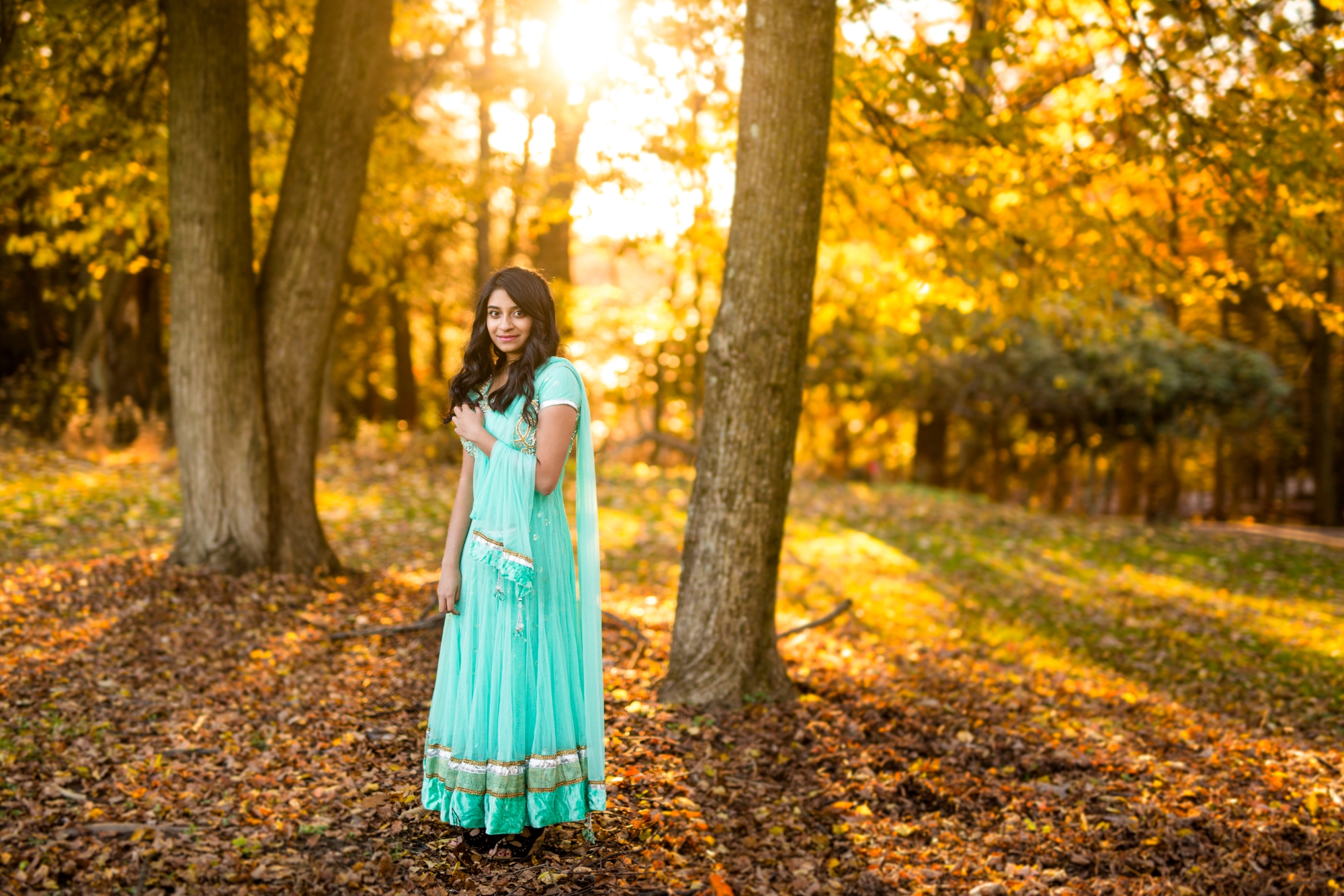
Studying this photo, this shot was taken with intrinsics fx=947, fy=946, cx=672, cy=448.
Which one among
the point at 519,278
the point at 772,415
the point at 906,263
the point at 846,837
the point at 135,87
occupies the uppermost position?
the point at 135,87

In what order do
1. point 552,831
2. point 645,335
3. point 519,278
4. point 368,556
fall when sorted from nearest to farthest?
point 519,278 < point 552,831 < point 368,556 < point 645,335

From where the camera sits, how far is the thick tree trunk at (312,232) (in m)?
6.98

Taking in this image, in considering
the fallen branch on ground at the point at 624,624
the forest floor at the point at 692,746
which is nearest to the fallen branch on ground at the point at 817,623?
the forest floor at the point at 692,746

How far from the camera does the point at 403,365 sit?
67.4ft

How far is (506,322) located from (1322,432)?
17662 millimetres

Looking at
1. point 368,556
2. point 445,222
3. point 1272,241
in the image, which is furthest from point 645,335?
point 1272,241

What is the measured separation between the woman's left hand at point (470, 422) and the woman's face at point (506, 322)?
0.88 feet

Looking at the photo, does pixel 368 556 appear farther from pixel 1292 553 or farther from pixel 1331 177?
pixel 1292 553

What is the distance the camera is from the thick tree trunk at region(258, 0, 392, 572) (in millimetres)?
6980

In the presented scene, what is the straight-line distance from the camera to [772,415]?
205 inches

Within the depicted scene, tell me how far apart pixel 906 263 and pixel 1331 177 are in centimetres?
292

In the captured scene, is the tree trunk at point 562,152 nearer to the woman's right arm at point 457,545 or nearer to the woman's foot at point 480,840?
the woman's right arm at point 457,545

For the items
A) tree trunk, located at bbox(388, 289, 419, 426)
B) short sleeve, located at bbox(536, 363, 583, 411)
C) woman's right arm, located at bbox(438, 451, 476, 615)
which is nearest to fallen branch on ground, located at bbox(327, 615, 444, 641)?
woman's right arm, located at bbox(438, 451, 476, 615)

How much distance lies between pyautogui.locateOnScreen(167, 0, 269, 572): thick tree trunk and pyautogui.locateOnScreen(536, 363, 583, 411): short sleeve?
4383 mm
